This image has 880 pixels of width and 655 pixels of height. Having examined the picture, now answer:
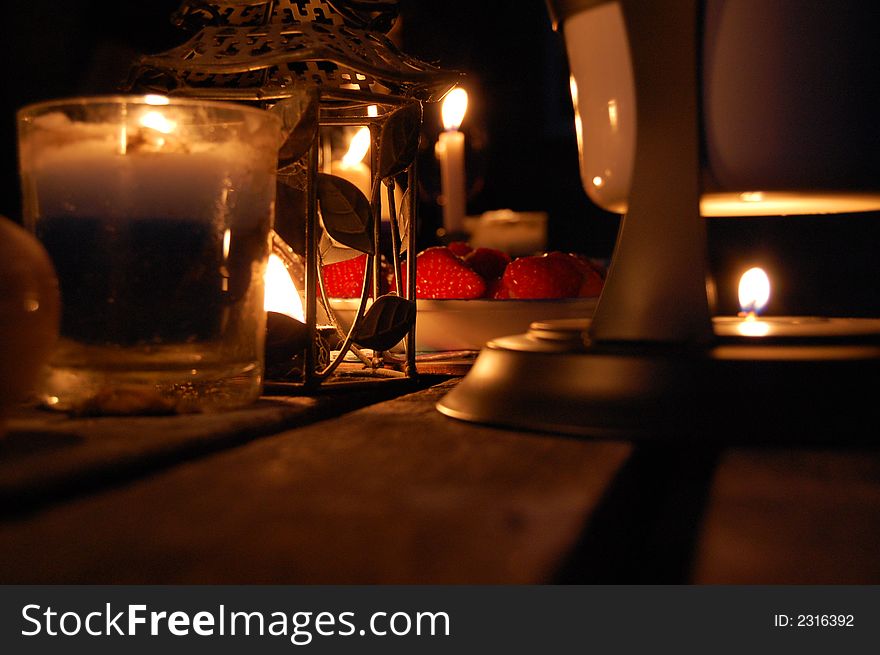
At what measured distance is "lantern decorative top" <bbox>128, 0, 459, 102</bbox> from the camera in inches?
19.6

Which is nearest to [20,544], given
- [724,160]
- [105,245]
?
[105,245]

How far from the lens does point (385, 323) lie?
21.7 inches

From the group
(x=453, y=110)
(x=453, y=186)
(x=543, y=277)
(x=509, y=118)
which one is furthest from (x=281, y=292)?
(x=509, y=118)

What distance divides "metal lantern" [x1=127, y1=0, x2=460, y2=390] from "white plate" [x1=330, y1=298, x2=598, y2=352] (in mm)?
122

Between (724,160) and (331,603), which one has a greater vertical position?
(724,160)

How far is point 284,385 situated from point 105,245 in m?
0.15

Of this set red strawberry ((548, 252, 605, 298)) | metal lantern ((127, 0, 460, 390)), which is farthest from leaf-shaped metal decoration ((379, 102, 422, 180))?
red strawberry ((548, 252, 605, 298))

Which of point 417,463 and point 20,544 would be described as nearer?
point 20,544

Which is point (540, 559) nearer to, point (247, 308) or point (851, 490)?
point (851, 490)

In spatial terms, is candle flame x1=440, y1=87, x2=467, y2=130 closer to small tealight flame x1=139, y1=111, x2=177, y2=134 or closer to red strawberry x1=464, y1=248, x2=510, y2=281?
red strawberry x1=464, y1=248, x2=510, y2=281

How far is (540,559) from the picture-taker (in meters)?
0.23

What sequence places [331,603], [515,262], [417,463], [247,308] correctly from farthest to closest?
[515,262], [247,308], [417,463], [331,603]

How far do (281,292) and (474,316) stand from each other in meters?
0.17

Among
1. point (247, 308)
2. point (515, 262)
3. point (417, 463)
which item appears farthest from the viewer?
point (515, 262)
